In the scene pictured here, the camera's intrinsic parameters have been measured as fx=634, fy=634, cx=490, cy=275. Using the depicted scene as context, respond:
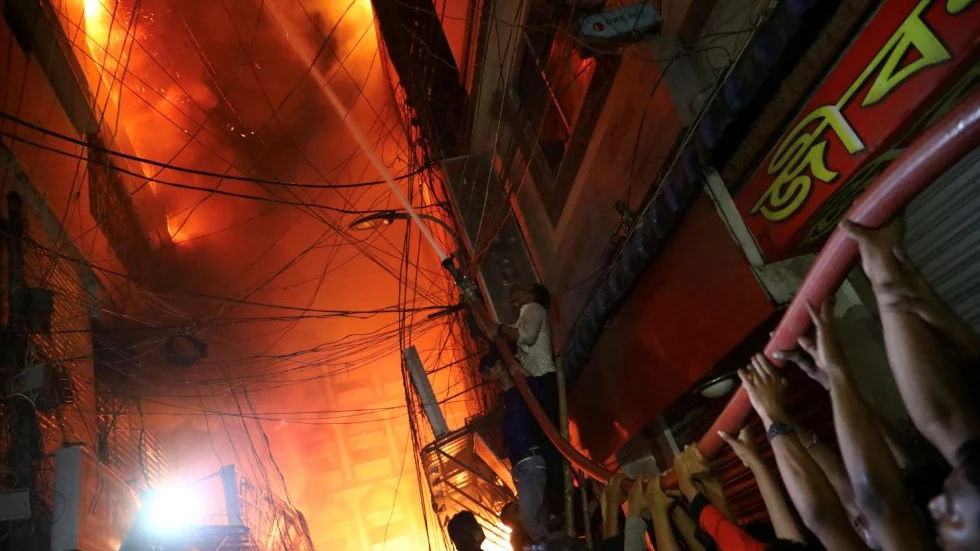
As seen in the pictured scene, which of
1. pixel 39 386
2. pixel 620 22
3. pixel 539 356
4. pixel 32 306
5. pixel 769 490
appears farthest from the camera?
pixel 32 306

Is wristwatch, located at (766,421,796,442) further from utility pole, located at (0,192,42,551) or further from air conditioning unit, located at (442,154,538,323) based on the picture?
utility pole, located at (0,192,42,551)

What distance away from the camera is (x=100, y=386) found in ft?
48.5

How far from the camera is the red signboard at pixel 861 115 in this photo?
128 inches

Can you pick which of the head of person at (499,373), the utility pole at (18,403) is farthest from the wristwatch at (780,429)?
the utility pole at (18,403)

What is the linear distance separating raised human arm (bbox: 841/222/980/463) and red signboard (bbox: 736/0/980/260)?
1.69 m

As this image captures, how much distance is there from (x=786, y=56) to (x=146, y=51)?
1837 cm

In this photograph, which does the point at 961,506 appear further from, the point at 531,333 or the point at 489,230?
the point at 489,230

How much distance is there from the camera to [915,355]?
2086 millimetres

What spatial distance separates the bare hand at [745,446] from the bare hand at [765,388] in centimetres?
33

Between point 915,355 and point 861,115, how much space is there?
7.65 ft

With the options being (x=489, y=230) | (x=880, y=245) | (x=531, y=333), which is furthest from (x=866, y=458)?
(x=489, y=230)

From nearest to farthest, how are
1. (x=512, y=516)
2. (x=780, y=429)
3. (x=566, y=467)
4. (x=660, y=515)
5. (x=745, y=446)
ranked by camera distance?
(x=780, y=429)
(x=745, y=446)
(x=660, y=515)
(x=566, y=467)
(x=512, y=516)

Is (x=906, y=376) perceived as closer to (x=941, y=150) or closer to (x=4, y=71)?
(x=941, y=150)

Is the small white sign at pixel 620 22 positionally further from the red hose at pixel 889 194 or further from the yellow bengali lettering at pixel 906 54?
the red hose at pixel 889 194
